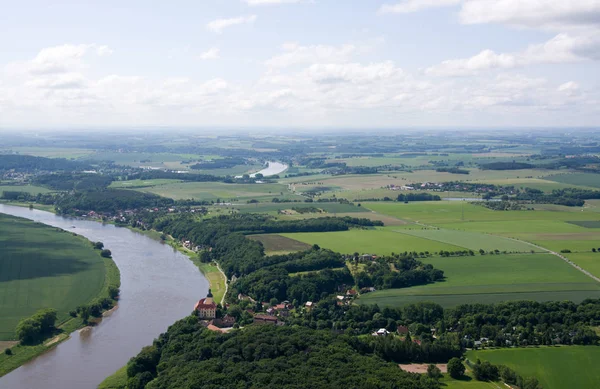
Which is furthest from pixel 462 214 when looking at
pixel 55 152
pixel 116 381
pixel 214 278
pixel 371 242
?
pixel 55 152

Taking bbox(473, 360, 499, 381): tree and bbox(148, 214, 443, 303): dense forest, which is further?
bbox(148, 214, 443, 303): dense forest

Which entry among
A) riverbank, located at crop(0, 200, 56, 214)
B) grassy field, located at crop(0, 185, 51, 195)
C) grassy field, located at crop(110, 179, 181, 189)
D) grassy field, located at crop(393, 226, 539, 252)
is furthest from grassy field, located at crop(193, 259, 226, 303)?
grassy field, located at crop(0, 185, 51, 195)

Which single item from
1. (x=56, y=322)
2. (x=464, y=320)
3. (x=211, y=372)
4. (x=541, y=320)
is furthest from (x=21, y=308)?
(x=541, y=320)

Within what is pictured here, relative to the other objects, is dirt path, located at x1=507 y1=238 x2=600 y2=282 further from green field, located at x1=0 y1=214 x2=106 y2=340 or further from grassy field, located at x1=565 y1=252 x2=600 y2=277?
green field, located at x1=0 y1=214 x2=106 y2=340

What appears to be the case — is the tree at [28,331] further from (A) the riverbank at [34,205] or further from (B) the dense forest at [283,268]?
(A) the riverbank at [34,205]

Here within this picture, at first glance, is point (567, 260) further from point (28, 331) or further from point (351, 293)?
point (28, 331)
